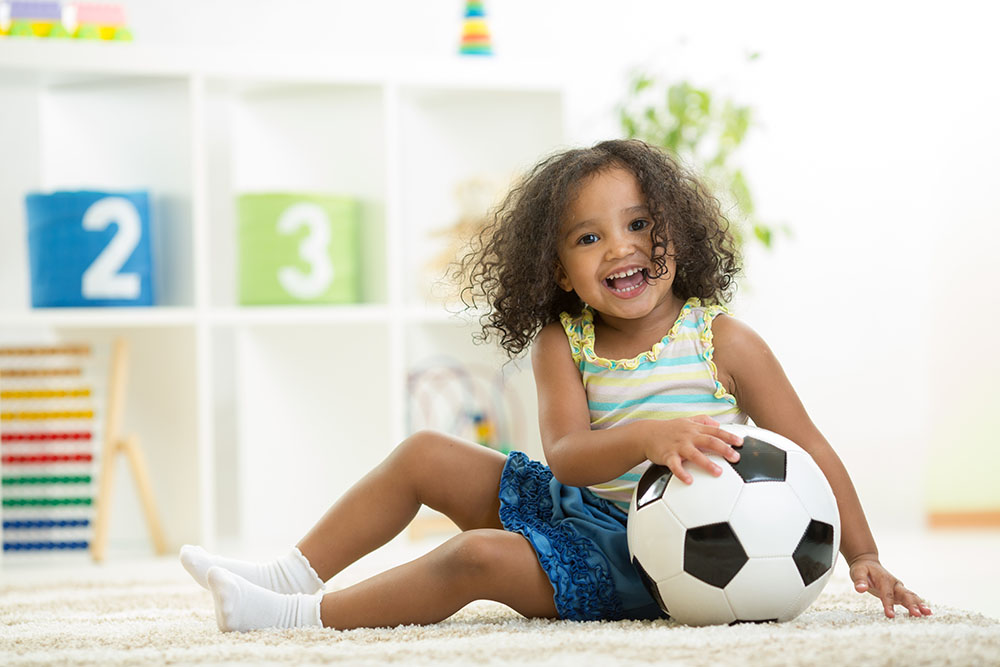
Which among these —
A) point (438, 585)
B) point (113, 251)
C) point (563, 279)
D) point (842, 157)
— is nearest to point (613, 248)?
point (563, 279)

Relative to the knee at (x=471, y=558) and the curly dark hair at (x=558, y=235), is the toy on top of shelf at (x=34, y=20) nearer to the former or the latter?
the curly dark hair at (x=558, y=235)

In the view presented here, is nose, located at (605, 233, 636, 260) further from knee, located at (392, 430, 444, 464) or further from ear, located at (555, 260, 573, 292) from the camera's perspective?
knee, located at (392, 430, 444, 464)

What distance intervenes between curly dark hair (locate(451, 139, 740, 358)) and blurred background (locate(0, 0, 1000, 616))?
3.55 ft

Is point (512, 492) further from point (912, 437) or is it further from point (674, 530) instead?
point (912, 437)

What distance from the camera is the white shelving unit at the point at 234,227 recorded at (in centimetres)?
259

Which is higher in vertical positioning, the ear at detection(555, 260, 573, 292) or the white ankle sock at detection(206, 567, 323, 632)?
the ear at detection(555, 260, 573, 292)

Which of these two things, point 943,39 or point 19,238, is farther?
point 943,39

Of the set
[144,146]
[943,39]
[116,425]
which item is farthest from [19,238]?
[943,39]

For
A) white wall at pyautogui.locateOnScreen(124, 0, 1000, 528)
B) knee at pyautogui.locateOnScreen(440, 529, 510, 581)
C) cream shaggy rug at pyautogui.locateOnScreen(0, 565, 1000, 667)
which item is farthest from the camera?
white wall at pyautogui.locateOnScreen(124, 0, 1000, 528)

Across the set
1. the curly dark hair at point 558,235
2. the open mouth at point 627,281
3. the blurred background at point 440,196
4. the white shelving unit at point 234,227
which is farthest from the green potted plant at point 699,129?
the open mouth at point 627,281

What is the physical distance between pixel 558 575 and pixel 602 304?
33 cm

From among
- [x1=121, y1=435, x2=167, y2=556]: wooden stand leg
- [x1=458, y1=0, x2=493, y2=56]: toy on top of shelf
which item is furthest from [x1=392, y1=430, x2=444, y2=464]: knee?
[x1=458, y1=0, x2=493, y2=56]: toy on top of shelf

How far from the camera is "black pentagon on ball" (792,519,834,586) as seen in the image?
124 centimetres

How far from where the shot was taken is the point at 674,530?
4.08 feet
